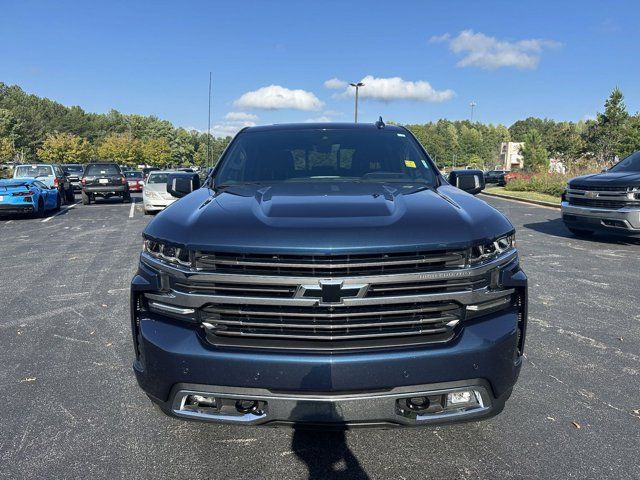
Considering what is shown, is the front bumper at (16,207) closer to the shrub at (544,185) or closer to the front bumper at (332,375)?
the front bumper at (332,375)

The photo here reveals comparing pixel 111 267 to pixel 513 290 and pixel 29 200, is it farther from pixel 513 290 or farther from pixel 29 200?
pixel 29 200

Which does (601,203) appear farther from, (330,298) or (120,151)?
(120,151)

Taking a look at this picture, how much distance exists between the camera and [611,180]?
359 inches

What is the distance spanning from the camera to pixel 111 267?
7.79 m

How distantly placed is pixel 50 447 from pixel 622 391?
11.9 ft

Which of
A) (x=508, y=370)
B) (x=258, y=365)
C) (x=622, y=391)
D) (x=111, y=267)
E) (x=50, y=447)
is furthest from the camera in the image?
(x=111, y=267)

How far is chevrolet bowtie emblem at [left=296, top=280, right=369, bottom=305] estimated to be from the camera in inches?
88.7

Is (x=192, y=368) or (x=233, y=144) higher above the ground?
(x=233, y=144)

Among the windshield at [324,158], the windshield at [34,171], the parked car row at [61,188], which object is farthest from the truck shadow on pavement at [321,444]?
the windshield at [34,171]

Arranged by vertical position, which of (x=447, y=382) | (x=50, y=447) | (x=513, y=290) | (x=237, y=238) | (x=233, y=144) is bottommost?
(x=50, y=447)

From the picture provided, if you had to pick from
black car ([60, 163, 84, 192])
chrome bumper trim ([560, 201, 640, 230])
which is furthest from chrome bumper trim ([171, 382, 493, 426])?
black car ([60, 163, 84, 192])

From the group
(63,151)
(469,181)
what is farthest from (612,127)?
(63,151)

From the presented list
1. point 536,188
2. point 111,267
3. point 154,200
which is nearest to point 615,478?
point 111,267

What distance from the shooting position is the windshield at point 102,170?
20.9 metres
